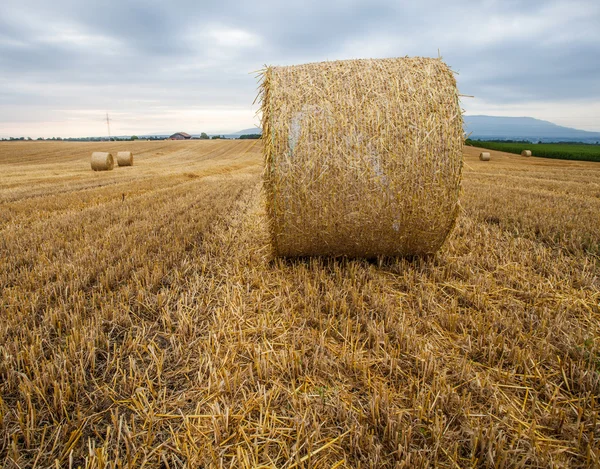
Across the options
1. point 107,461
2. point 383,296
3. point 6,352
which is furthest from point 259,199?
point 107,461

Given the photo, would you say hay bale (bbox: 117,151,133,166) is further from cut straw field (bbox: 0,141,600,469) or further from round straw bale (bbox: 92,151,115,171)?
→ cut straw field (bbox: 0,141,600,469)

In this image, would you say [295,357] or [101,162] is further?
[101,162]

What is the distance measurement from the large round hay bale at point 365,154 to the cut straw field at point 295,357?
22.4 inches

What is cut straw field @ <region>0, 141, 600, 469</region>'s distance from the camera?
1.55 meters

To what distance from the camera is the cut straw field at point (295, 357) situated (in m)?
1.55

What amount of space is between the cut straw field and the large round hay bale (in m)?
0.57

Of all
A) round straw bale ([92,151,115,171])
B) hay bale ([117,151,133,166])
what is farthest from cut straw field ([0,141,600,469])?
hay bale ([117,151,133,166])

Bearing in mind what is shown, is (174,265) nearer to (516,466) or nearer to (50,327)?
(50,327)

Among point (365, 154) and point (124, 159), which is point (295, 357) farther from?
point (124, 159)

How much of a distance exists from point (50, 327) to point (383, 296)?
2.62 m

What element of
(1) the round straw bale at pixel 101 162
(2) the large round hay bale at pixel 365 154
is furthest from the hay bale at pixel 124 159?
(2) the large round hay bale at pixel 365 154

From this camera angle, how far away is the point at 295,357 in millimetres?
2104

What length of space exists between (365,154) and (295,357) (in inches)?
81.5

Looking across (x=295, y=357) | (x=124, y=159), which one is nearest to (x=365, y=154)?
(x=295, y=357)
